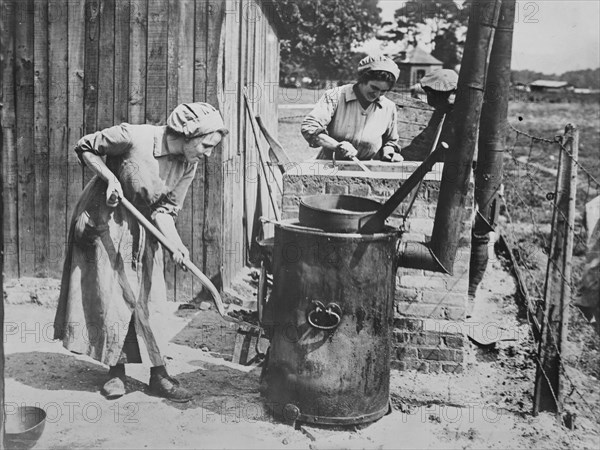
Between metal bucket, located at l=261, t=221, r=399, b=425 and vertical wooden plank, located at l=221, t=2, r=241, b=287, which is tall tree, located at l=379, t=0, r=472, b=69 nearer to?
vertical wooden plank, located at l=221, t=2, r=241, b=287

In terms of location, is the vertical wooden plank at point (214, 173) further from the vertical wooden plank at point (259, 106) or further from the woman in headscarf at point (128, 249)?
the woman in headscarf at point (128, 249)

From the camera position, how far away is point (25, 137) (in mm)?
6234

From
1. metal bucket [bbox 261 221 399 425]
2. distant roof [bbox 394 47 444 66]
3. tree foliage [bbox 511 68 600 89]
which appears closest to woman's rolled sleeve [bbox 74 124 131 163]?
metal bucket [bbox 261 221 399 425]

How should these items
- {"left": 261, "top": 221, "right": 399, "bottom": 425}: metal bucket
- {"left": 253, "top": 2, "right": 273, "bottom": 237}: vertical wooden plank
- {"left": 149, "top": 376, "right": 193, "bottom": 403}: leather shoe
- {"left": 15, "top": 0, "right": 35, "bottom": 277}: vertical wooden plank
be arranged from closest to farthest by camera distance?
{"left": 261, "top": 221, "right": 399, "bottom": 425}: metal bucket
{"left": 149, "top": 376, "right": 193, "bottom": 403}: leather shoe
{"left": 15, "top": 0, "right": 35, "bottom": 277}: vertical wooden plank
{"left": 253, "top": 2, "right": 273, "bottom": 237}: vertical wooden plank

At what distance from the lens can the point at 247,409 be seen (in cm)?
433

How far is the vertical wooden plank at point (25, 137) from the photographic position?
20.1 feet

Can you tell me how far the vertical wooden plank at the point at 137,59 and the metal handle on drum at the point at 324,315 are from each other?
2929mm

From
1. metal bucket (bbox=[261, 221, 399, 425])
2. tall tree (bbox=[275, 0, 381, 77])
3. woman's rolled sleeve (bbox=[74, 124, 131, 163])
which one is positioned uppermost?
tall tree (bbox=[275, 0, 381, 77])

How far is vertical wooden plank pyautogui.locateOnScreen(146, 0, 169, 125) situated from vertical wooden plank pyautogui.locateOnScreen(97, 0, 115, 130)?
34cm

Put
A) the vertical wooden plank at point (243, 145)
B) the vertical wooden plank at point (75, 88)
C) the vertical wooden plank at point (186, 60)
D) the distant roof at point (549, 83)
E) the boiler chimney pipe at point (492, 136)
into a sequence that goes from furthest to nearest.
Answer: the distant roof at point (549, 83), the vertical wooden plank at point (243, 145), the vertical wooden plank at point (75, 88), the vertical wooden plank at point (186, 60), the boiler chimney pipe at point (492, 136)

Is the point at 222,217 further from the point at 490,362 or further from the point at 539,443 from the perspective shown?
the point at 539,443

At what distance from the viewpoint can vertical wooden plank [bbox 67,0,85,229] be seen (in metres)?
6.00

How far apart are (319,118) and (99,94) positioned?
6.70 ft

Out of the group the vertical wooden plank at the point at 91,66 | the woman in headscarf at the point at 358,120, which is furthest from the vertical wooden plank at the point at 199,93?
the woman in headscarf at the point at 358,120
